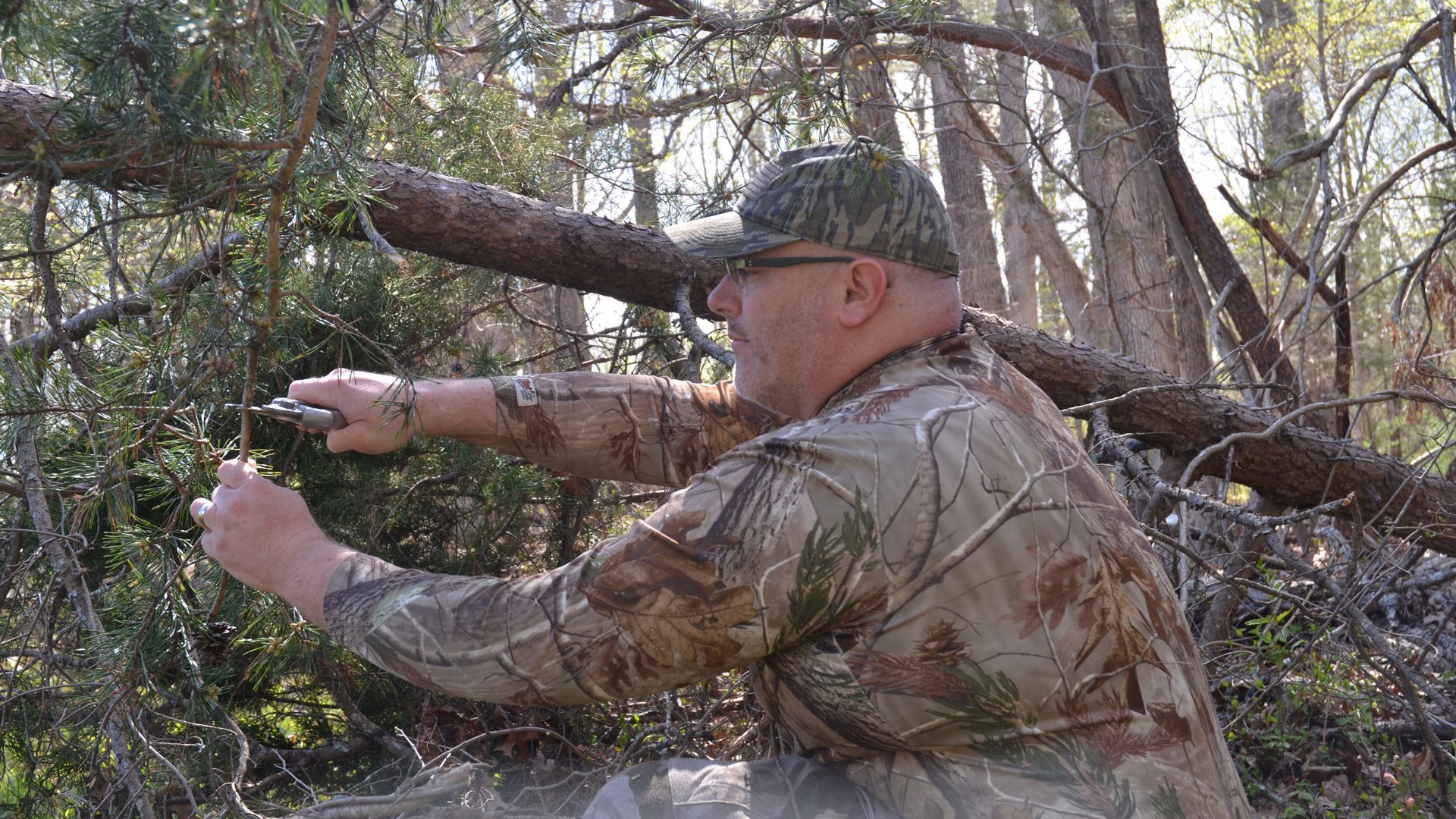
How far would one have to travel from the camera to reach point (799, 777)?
6.92 feet

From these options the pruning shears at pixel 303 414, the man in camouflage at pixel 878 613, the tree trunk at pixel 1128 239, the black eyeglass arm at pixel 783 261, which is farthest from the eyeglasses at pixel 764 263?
the tree trunk at pixel 1128 239

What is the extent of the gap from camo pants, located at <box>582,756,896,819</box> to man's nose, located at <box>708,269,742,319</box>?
0.94m

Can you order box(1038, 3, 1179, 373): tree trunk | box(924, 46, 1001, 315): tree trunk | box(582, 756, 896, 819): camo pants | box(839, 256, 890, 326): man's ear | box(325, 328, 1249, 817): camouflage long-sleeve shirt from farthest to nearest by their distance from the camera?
box(924, 46, 1001, 315): tree trunk
box(1038, 3, 1179, 373): tree trunk
box(839, 256, 890, 326): man's ear
box(582, 756, 896, 819): camo pants
box(325, 328, 1249, 817): camouflage long-sleeve shirt

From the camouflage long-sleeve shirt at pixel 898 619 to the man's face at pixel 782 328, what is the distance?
0.37m

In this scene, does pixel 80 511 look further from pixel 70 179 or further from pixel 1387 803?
pixel 1387 803

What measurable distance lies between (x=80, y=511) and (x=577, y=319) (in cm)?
275

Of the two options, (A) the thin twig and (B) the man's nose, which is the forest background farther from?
(B) the man's nose

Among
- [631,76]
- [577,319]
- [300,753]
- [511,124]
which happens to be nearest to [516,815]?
[300,753]

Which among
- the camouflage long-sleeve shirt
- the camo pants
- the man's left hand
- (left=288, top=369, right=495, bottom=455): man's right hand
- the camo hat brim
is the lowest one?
the camo pants

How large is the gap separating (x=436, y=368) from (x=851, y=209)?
201 centimetres

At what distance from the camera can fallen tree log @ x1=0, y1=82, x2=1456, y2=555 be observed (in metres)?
3.56

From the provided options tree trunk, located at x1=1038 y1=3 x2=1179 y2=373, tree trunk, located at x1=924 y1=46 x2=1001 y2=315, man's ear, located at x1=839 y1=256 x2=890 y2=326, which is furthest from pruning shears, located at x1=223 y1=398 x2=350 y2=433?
tree trunk, located at x1=924 y1=46 x2=1001 y2=315

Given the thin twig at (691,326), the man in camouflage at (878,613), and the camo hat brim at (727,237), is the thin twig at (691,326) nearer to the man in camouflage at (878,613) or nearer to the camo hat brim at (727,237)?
the camo hat brim at (727,237)

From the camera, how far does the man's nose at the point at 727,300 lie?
2467mm
